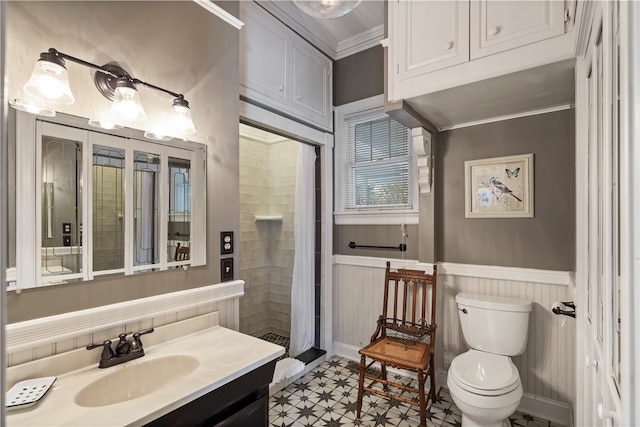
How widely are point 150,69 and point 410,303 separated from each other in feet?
7.85

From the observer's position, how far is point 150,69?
1.55 meters

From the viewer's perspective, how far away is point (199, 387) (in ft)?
3.78

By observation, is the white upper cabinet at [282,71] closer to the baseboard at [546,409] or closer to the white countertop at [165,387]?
the white countertop at [165,387]

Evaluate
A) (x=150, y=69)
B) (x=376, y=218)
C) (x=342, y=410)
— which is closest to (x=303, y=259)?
(x=376, y=218)

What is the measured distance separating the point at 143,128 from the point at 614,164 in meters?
1.78

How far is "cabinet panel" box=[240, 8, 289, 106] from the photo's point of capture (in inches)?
84.4

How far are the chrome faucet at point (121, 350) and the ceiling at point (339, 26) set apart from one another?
2243 mm

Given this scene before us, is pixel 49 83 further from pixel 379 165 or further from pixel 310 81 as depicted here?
pixel 379 165

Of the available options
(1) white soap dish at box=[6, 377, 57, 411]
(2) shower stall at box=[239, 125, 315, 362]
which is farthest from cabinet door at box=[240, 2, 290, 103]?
(1) white soap dish at box=[6, 377, 57, 411]

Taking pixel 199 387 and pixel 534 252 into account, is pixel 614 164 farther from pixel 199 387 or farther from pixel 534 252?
pixel 534 252

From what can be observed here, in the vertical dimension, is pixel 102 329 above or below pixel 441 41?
below

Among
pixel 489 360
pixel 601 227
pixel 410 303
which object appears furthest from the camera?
pixel 410 303

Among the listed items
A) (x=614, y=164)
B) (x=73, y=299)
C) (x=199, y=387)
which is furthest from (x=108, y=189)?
(x=614, y=164)

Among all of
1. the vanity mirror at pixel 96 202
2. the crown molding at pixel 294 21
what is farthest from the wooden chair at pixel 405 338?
the crown molding at pixel 294 21
